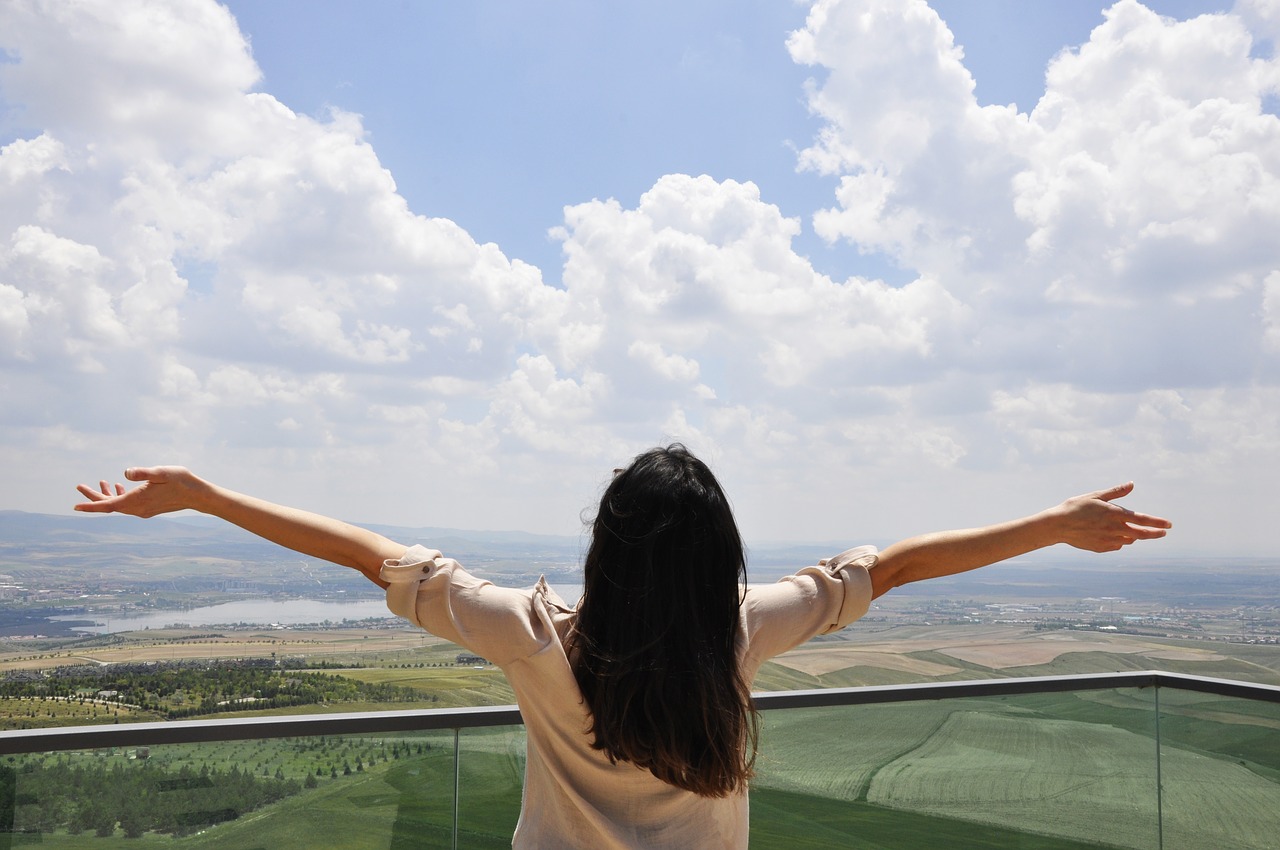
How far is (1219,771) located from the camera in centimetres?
307

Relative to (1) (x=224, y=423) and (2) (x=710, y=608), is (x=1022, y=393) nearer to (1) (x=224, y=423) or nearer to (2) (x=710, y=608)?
(1) (x=224, y=423)

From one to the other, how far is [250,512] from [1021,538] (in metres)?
1.07

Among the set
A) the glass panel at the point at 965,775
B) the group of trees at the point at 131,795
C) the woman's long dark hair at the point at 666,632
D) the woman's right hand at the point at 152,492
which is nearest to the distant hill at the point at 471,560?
the glass panel at the point at 965,775

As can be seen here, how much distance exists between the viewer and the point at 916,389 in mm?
60688

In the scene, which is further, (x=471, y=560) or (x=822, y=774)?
(x=471, y=560)

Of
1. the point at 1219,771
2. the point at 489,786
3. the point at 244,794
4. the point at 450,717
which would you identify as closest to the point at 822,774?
the point at 489,786

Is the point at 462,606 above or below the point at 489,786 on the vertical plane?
above

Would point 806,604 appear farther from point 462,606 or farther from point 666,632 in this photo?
point 462,606

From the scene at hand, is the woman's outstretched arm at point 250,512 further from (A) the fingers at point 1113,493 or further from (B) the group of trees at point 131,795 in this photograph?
(B) the group of trees at point 131,795

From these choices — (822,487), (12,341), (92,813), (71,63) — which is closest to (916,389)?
(822,487)

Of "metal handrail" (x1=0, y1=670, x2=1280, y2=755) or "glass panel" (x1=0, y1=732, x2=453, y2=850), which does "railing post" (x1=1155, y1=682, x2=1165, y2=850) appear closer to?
"metal handrail" (x1=0, y1=670, x2=1280, y2=755)

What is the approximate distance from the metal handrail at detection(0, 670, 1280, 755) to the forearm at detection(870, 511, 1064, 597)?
58.5 inches

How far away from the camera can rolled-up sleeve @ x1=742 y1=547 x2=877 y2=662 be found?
115cm

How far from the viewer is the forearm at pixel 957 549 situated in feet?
4.09
